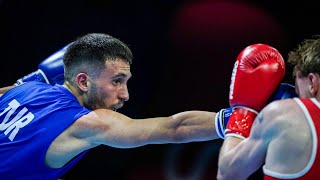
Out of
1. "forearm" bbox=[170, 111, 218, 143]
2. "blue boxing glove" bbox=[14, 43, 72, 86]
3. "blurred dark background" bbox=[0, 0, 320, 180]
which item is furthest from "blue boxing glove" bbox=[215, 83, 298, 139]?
"blurred dark background" bbox=[0, 0, 320, 180]

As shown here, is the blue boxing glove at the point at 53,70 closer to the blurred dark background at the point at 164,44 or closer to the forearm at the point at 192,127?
the forearm at the point at 192,127

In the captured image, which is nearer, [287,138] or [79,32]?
[287,138]

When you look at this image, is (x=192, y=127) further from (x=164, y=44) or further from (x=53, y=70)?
(x=164, y=44)

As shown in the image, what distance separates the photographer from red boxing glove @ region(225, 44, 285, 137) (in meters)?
2.11

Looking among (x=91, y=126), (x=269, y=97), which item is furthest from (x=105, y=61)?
(x=269, y=97)

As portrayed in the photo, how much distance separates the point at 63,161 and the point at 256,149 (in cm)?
104

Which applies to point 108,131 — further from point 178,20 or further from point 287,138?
point 178,20

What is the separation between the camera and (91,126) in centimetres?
230

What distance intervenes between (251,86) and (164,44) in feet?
12.2

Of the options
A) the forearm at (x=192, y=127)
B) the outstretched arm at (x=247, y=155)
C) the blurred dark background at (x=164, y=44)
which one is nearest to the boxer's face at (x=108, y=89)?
the forearm at (x=192, y=127)

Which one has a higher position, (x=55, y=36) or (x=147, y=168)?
(x=55, y=36)

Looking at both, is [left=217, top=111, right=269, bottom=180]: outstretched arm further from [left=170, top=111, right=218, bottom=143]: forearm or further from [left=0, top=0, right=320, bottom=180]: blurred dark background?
[left=0, top=0, right=320, bottom=180]: blurred dark background

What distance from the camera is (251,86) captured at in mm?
2113

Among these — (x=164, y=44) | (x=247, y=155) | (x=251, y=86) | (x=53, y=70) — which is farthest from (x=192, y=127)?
(x=164, y=44)
